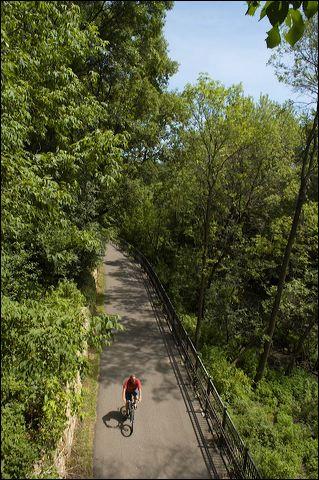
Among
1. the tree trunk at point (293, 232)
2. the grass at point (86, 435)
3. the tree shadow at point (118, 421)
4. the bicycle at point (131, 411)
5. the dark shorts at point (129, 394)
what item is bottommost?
the tree shadow at point (118, 421)

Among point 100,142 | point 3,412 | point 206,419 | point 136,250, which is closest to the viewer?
point 3,412

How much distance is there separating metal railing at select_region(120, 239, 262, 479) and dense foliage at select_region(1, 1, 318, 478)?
1.76 ft

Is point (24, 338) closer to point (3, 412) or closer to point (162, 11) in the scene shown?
point (3, 412)

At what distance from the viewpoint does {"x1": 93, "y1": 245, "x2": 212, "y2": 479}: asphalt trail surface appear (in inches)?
335

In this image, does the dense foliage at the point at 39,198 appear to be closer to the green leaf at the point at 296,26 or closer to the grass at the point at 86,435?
the grass at the point at 86,435

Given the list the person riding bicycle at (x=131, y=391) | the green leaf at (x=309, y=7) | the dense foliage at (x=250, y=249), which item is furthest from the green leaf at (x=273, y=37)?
the person riding bicycle at (x=131, y=391)

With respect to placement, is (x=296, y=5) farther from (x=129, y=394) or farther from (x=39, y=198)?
(x=129, y=394)

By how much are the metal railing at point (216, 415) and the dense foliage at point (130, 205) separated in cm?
54

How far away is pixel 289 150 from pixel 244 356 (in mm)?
9866

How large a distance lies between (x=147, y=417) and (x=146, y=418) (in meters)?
0.06

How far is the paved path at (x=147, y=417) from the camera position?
8531mm

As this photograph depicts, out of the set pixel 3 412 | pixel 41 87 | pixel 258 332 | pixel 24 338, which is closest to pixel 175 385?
pixel 258 332

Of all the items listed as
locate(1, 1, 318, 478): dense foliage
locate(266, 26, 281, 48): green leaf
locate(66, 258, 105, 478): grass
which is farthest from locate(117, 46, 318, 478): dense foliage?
locate(266, 26, 281, 48): green leaf

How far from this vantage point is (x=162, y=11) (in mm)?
15484
